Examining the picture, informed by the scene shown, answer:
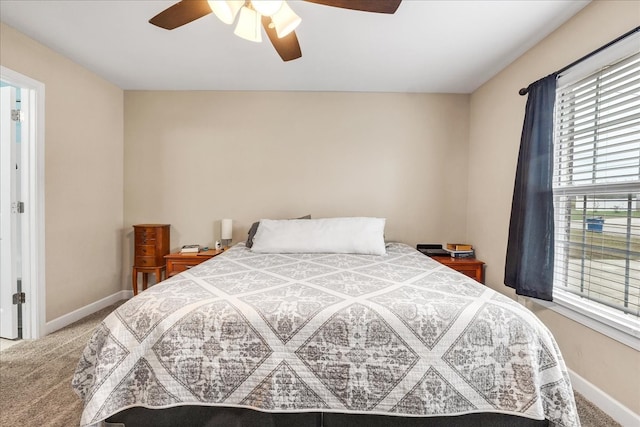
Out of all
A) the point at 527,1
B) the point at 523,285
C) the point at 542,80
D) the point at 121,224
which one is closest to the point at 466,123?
the point at 542,80

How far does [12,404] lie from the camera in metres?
1.63

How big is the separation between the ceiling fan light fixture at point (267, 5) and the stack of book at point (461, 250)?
2.64 metres

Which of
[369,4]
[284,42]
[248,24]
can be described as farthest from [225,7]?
[369,4]

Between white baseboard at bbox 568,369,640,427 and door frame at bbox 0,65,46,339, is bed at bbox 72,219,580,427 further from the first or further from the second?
door frame at bbox 0,65,46,339

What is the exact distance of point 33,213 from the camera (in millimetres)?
2408

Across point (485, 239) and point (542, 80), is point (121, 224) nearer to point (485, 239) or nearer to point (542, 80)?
point (485, 239)

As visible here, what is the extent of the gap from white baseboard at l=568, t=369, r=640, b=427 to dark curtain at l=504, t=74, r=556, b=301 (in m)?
0.51

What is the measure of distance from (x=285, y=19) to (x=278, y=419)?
183 centimetres

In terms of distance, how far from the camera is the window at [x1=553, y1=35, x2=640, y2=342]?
1.59 metres

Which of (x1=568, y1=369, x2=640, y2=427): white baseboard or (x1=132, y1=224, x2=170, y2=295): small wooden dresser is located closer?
(x1=568, y1=369, x2=640, y2=427): white baseboard

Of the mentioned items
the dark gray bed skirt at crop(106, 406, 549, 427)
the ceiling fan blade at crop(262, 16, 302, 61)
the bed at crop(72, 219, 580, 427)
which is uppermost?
the ceiling fan blade at crop(262, 16, 302, 61)

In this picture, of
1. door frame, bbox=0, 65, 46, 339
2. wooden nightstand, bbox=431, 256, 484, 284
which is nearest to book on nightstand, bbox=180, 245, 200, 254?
door frame, bbox=0, 65, 46, 339

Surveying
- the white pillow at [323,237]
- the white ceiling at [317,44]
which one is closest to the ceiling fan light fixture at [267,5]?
the white ceiling at [317,44]

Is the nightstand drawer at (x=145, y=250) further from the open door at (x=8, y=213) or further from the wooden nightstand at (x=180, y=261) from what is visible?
the open door at (x=8, y=213)
